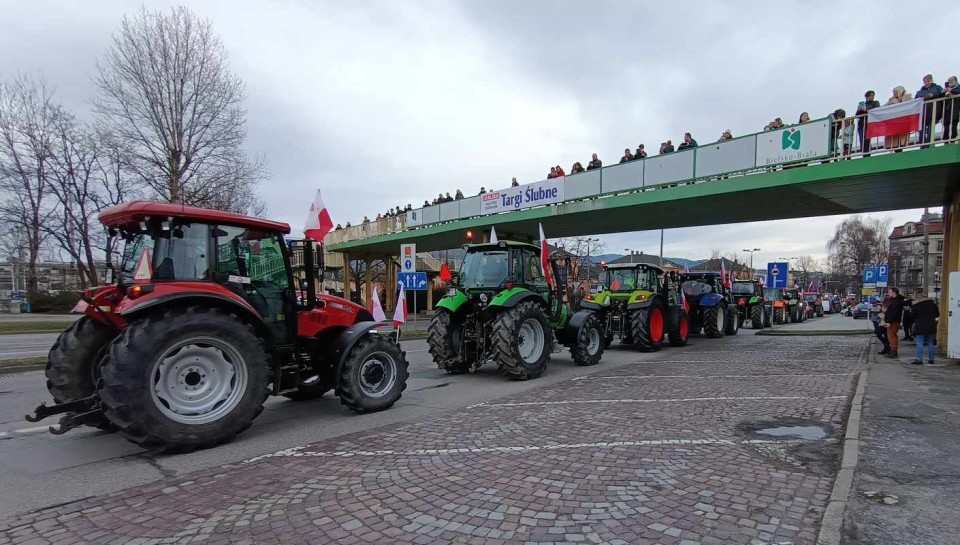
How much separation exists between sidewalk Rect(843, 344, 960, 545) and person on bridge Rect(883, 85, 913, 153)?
5372 millimetres

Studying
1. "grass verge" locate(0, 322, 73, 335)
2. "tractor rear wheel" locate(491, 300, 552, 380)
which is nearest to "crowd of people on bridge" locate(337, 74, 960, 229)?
"tractor rear wheel" locate(491, 300, 552, 380)

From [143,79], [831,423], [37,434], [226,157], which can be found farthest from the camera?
[226,157]

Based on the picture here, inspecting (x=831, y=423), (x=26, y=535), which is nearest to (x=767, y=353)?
(x=831, y=423)

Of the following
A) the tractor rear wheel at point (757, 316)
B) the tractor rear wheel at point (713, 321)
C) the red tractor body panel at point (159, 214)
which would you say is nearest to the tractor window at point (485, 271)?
the red tractor body panel at point (159, 214)

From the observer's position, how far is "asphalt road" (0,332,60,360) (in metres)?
11.7

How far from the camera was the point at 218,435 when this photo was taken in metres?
4.92

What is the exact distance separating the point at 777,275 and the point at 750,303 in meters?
2.15

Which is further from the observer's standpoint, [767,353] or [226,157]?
[226,157]

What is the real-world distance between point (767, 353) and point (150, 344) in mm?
13317

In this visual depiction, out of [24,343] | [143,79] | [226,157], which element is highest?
[143,79]

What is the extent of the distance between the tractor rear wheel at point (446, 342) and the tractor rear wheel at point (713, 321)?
11.0m

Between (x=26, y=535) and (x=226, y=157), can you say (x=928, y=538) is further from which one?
(x=226, y=157)

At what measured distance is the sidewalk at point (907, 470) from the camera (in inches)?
126

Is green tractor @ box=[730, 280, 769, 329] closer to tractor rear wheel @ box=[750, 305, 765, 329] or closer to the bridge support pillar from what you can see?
tractor rear wheel @ box=[750, 305, 765, 329]
